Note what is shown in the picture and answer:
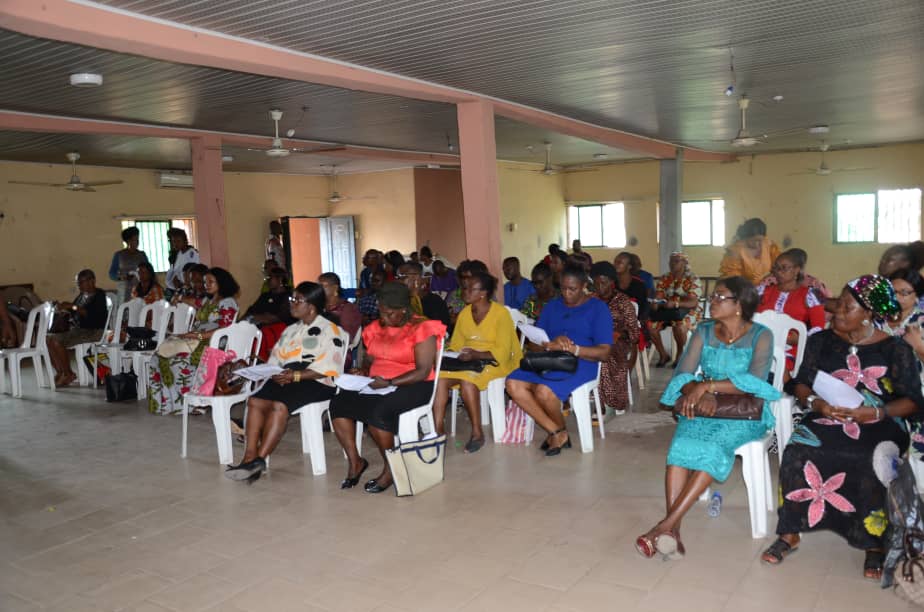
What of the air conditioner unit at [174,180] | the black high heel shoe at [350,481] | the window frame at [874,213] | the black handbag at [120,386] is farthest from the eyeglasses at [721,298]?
the window frame at [874,213]

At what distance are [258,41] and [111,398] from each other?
3970 millimetres

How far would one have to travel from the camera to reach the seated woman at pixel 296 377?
457cm

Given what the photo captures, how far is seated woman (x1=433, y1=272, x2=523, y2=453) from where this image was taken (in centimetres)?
502

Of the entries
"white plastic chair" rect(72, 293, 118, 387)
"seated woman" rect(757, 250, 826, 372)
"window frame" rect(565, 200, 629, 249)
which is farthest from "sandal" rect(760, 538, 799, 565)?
"window frame" rect(565, 200, 629, 249)

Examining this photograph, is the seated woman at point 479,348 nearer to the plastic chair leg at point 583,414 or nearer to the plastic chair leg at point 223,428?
the plastic chair leg at point 583,414

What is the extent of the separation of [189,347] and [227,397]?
1291 millimetres

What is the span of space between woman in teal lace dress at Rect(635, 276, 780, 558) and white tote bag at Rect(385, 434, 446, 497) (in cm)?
134

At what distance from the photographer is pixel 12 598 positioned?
10.5ft

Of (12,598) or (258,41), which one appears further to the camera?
(258,41)

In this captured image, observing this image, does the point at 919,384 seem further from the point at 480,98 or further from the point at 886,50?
the point at 480,98

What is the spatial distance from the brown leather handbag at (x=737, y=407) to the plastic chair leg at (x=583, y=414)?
1.49 metres

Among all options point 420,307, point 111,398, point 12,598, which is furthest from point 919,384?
point 111,398

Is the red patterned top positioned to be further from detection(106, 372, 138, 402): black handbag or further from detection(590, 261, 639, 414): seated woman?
detection(106, 372, 138, 402): black handbag

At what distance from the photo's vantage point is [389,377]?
4469 mm
